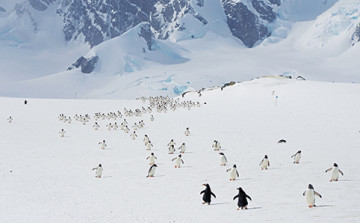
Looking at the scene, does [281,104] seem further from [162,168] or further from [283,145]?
[162,168]

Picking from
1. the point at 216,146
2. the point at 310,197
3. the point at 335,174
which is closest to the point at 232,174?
the point at 335,174

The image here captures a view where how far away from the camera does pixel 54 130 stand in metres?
36.0

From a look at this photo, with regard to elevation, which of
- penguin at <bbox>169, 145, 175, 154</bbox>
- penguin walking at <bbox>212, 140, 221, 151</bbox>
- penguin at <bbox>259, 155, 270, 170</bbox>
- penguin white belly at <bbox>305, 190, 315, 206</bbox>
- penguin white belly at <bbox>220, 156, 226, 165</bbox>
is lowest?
penguin white belly at <bbox>305, 190, 315, 206</bbox>

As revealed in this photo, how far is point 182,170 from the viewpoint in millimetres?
19859

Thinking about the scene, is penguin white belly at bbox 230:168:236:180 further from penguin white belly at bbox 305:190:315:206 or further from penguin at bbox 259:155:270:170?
penguin white belly at bbox 305:190:315:206

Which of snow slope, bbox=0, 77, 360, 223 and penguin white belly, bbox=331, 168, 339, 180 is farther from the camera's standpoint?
penguin white belly, bbox=331, 168, 339, 180

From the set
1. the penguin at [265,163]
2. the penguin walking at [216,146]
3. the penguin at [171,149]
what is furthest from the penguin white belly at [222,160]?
the penguin at [171,149]

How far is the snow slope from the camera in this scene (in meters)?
13.1

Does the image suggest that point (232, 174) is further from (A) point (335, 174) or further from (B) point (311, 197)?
(B) point (311, 197)

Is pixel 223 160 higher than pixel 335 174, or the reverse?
pixel 223 160

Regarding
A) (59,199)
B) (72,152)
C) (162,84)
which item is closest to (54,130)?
(72,152)

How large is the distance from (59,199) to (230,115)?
32032 mm

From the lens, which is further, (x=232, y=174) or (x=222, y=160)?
(x=222, y=160)

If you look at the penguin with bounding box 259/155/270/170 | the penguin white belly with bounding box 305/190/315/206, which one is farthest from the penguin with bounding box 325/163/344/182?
the penguin white belly with bounding box 305/190/315/206
